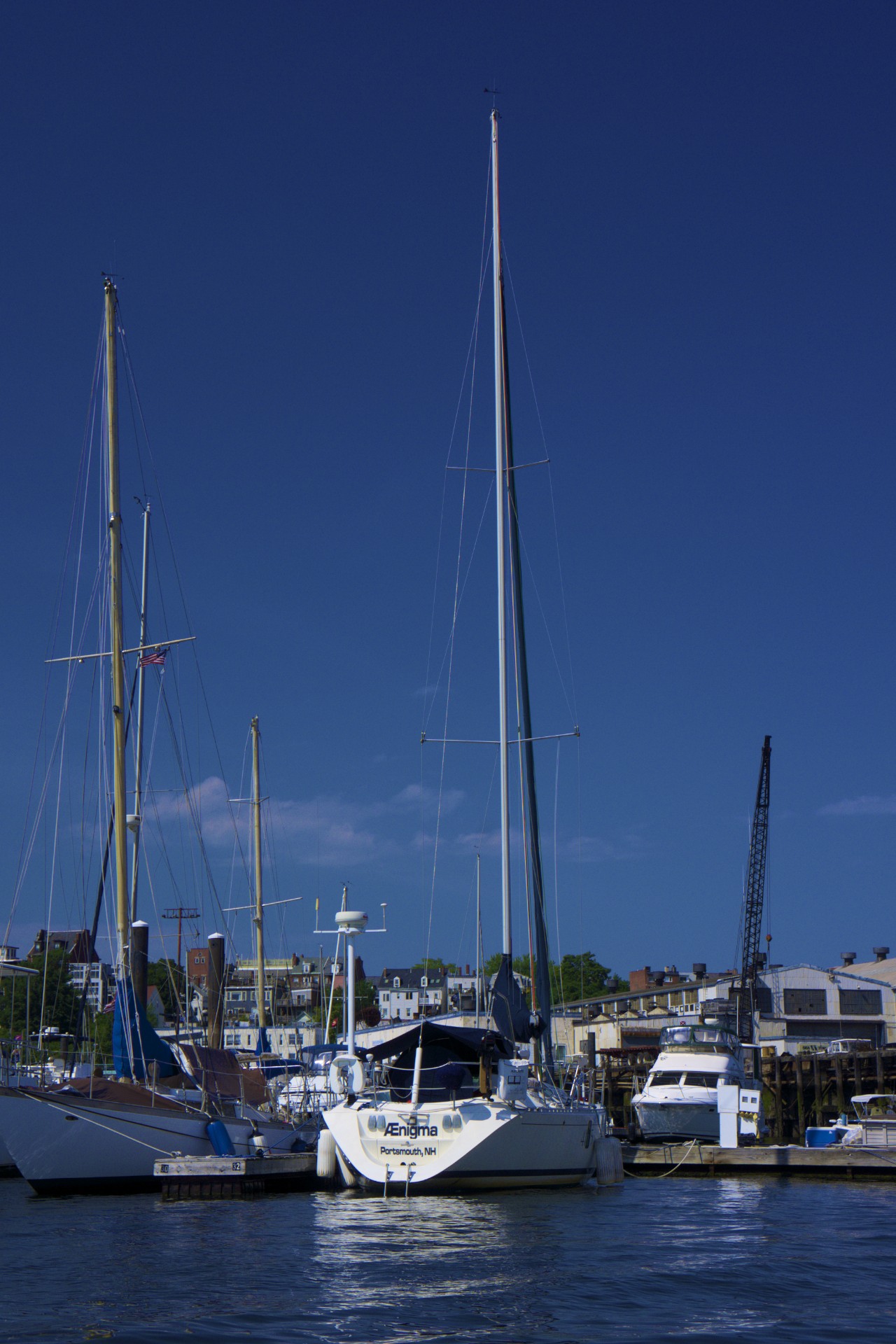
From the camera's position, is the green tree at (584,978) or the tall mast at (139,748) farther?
the green tree at (584,978)

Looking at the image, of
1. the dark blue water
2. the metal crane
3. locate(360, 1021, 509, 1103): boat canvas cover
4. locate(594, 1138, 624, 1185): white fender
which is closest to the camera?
the dark blue water

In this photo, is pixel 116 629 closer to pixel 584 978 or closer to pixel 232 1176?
pixel 232 1176

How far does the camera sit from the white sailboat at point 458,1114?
84.6 feet

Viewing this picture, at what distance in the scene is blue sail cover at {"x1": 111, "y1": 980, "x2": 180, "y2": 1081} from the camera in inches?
1302

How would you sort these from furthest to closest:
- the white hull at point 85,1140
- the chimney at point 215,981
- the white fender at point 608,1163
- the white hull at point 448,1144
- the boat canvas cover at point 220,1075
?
the chimney at point 215,981 < the boat canvas cover at point 220,1075 < the white fender at point 608,1163 < the white hull at point 85,1140 < the white hull at point 448,1144

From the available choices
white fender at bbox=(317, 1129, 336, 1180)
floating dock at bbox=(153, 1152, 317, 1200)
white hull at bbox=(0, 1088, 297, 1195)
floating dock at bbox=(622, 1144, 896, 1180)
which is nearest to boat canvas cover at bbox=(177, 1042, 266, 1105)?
white hull at bbox=(0, 1088, 297, 1195)

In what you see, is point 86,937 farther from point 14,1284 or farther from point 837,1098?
point 837,1098

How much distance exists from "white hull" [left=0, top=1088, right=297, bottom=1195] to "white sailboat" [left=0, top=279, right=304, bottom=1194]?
2cm

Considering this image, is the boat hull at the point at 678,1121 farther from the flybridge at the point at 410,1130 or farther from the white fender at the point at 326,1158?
the flybridge at the point at 410,1130

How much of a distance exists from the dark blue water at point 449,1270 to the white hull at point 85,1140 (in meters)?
0.87

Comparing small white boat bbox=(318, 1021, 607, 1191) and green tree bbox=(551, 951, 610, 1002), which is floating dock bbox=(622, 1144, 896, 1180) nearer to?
small white boat bbox=(318, 1021, 607, 1191)

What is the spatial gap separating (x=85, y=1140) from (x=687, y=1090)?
2414 centimetres

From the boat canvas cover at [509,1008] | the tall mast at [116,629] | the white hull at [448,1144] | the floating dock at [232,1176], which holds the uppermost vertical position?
the tall mast at [116,629]

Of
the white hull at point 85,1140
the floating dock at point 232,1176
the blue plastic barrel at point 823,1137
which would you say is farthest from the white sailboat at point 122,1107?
the blue plastic barrel at point 823,1137
